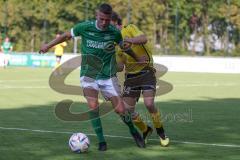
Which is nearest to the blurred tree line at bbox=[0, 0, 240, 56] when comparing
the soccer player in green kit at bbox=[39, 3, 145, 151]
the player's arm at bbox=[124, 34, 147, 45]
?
the player's arm at bbox=[124, 34, 147, 45]

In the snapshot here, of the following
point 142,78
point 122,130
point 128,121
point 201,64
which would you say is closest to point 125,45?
point 142,78

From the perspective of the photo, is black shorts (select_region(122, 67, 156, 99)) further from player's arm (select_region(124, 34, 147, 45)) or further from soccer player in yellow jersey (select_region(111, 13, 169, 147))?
player's arm (select_region(124, 34, 147, 45))

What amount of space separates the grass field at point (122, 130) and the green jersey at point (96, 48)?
1.20m

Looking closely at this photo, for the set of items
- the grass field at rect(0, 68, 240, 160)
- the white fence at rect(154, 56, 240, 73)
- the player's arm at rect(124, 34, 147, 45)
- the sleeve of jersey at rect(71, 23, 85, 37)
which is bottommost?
the white fence at rect(154, 56, 240, 73)

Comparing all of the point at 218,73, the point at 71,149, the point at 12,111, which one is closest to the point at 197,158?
the point at 71,149

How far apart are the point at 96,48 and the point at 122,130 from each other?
309cm

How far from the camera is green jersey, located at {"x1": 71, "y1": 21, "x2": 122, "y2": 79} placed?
32.2ft

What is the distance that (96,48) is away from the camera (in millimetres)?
9812

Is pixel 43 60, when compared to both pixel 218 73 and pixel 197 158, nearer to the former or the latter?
pixel 218 73

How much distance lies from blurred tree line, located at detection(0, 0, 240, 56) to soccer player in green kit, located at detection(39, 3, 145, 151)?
1407 inches

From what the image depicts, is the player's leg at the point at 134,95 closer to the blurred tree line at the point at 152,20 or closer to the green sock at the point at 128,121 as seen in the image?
the green sock at the point at 128,121

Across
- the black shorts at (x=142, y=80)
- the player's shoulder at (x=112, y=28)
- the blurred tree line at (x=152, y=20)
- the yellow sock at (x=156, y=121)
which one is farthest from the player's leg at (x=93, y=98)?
the blurred tree line at (x=152, y=20)

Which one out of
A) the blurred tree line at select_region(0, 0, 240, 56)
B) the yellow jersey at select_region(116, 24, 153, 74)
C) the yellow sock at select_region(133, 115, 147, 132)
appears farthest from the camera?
the blurred tree line at select_region(0, 0, 240, 56)

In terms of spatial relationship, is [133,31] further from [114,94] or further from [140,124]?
[140,124]
